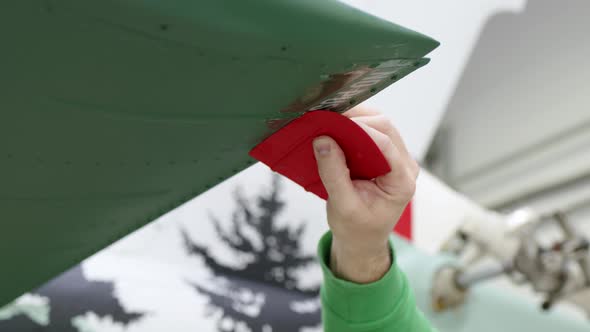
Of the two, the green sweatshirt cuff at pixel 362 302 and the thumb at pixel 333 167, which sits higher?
the thumb at pixel 333 167

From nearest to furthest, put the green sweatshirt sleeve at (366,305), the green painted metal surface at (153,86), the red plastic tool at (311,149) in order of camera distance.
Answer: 1. the green painted metal surface at (153,86)
2. the red plastic tool at (311,149)
3. the green sweatshirt sleeve at (366,305)

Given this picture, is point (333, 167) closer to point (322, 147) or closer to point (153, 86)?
point (322, 147)

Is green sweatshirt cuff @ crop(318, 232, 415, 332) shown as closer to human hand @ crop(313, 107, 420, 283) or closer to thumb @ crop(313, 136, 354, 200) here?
human hand @ crop(313, 107, 420, 283)

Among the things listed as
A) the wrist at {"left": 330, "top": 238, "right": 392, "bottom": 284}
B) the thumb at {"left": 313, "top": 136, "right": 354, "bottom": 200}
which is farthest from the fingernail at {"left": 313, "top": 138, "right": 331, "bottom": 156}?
the wrist at {"left": 330, "top": 238, "right": 392, "bottom": 284}

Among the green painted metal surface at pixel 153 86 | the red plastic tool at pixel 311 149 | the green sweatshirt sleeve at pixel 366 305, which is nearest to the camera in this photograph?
the green painted metal surface at pixel 153 86

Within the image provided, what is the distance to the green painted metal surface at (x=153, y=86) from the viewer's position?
1.14ft

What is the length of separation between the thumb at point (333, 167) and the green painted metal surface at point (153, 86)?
0.04 meters

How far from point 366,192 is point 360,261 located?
0.33ft

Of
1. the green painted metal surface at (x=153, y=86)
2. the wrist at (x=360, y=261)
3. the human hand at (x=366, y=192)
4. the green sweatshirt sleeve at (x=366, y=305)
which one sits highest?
the green painted metal surface at (x=153, y=86)

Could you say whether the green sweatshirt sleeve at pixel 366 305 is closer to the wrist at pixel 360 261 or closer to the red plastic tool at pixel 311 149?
the wrist at pixel 360 261

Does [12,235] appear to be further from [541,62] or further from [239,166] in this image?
[541,62]

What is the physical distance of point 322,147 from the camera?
1.58ft

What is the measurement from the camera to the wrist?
578 millimetres

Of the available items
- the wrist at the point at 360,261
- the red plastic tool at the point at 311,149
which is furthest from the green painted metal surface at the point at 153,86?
the wrist at the point at 360,261
